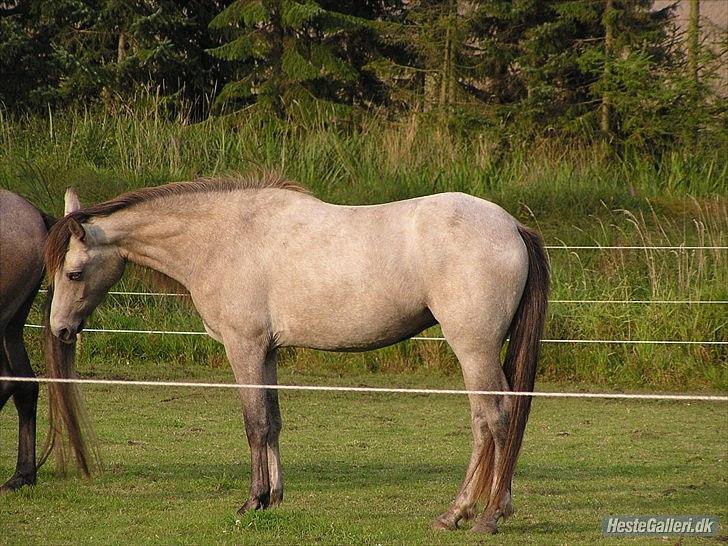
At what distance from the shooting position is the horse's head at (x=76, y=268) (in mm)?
5848

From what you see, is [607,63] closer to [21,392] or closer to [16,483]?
[21,392]

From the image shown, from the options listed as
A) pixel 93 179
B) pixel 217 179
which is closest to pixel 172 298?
pixel 93 179

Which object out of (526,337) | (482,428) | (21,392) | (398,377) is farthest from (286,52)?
(482,428)

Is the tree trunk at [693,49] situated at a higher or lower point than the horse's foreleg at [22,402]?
higher

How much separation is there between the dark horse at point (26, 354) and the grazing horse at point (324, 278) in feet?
0.99

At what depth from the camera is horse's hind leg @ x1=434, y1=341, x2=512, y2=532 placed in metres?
5.33

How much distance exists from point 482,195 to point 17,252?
811cm

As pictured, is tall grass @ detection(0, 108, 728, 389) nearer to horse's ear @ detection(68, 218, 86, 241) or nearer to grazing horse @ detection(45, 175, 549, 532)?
grazing horse @ detection(45, 175, 549, 532)

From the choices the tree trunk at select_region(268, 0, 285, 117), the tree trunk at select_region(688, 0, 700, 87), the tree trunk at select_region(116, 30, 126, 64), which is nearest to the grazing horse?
the tree trunk at select_region(688, 0, 700, 87)

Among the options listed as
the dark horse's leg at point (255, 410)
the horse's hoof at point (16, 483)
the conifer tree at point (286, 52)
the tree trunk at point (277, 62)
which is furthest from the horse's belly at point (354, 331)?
the tree trunk at point (277, 62)

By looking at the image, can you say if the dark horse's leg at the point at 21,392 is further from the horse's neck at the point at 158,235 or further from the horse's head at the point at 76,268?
the horse's neck at the point at 158,235

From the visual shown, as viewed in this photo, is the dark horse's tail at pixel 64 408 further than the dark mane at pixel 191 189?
Yes

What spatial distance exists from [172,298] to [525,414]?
746 centimetres

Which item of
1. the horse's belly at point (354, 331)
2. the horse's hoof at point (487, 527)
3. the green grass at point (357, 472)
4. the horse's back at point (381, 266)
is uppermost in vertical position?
the horse's back at point (381, 266)
